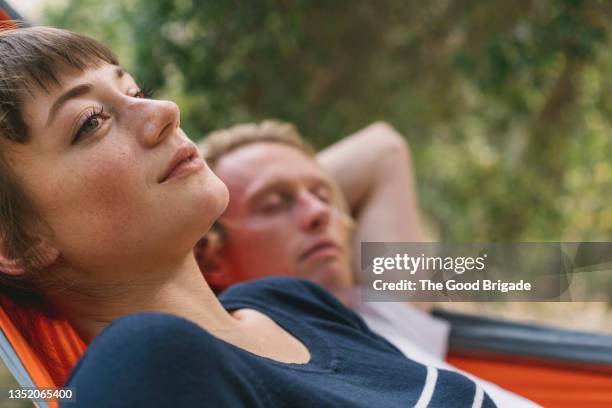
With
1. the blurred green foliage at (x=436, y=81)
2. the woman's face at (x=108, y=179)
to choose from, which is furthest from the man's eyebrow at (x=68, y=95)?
the blurred green foliage at (x=436, y=81)

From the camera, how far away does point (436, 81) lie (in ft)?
10.1

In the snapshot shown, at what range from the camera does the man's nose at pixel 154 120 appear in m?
0.87

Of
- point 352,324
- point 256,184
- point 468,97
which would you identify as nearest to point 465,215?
point 468,97

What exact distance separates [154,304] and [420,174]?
2.60 meters

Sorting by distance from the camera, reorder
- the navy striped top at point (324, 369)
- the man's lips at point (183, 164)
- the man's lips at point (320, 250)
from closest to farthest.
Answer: the navy striped top at point (324, 369) → the man's lips at point (183, 164) → the man's lips at point (320, 250)

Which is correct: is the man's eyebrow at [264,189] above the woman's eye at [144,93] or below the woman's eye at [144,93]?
above

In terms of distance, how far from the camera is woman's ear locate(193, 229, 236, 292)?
1700 millimetres

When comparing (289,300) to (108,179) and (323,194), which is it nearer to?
(108,179)

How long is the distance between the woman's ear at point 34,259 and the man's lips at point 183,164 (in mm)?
176

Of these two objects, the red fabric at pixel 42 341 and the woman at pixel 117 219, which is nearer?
the woman at pixel 117 219

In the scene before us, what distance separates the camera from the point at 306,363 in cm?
93

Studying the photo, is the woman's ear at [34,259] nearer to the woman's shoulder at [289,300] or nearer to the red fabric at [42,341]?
the red fabric at [42,341]

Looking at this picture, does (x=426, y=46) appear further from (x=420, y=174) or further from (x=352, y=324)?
(x=352, y=324)

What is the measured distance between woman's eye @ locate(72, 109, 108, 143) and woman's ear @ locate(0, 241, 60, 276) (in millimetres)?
150
